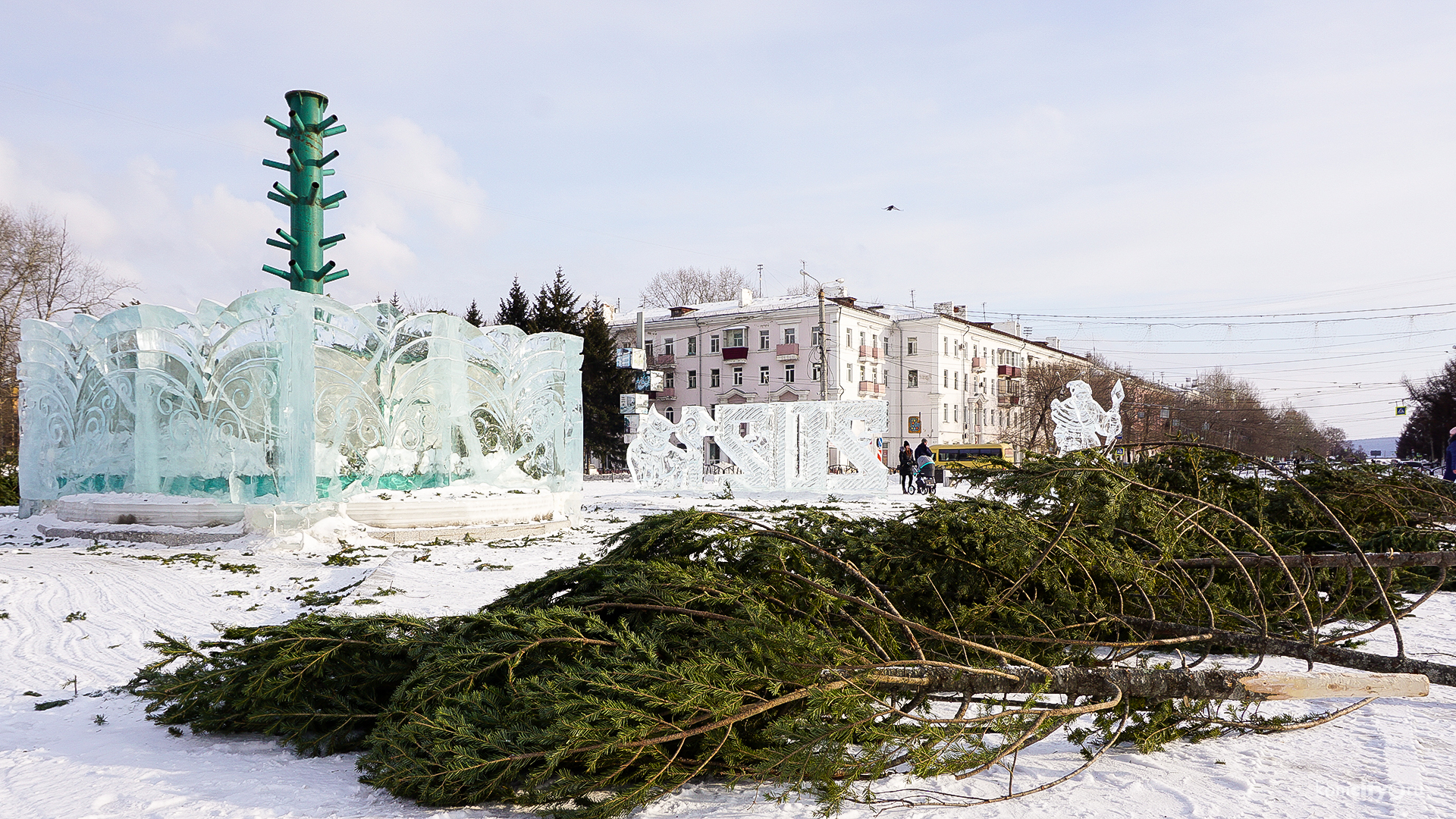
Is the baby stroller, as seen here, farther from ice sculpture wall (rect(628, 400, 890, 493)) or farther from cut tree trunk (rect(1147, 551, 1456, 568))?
cut tree trunk (rect(1147, 551, 1456, 568))

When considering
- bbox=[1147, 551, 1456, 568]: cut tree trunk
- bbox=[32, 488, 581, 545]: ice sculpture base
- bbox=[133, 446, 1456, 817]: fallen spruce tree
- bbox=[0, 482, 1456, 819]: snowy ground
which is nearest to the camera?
bbox=[133, 446, 1456, 817]: fallen spruce tree

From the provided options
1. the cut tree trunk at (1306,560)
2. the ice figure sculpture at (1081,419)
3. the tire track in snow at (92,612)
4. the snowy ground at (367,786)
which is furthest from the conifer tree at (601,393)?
the cut tree trunk at (1306,560)

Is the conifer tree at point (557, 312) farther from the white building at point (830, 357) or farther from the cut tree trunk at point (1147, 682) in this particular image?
the cut tree trunk at point (1147, 682)

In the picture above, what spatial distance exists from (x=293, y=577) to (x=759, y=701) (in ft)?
25.5

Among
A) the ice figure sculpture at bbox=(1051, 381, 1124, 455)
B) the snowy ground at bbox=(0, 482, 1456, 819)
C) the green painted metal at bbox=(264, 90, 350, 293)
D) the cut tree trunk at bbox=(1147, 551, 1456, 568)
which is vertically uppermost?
the green painted metal at bbox=(264, 90, 350, 293)

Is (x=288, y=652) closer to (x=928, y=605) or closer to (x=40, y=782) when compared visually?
(x=40, y=782)

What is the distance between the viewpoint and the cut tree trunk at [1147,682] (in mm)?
3514

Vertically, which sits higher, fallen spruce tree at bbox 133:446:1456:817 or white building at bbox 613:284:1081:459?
white building at bbox 613:284:1081:459

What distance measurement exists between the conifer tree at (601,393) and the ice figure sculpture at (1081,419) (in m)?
25.1

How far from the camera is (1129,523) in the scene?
4660mm

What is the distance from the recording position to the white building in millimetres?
52062

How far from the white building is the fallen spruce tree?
4300 centimetres

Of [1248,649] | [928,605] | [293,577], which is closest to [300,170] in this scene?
[293,577]

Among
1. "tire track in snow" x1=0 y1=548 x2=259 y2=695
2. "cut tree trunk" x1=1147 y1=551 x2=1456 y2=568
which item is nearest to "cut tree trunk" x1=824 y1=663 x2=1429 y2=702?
"cut tree trunk" x1=1147 y1=551 x2=1456 y2=568
